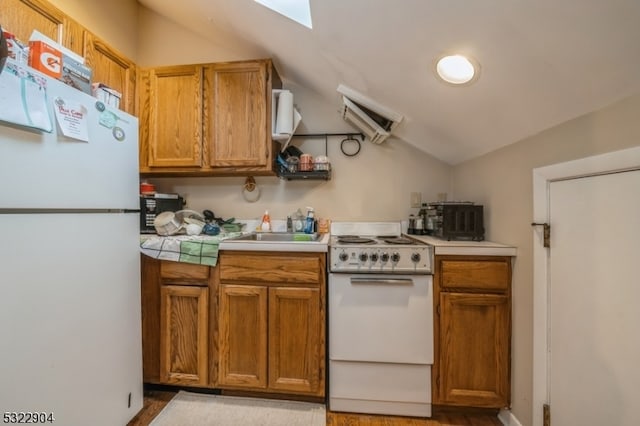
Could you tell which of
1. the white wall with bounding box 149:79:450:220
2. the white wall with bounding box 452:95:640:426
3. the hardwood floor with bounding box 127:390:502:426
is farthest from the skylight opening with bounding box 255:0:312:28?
the hardwood floor with bounding box 127:390:502:426

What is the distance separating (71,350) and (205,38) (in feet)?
7.73

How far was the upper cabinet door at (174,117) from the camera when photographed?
1.98 m

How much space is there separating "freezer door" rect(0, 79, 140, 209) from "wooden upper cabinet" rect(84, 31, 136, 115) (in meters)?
0.75

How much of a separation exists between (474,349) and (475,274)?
16.6 inches

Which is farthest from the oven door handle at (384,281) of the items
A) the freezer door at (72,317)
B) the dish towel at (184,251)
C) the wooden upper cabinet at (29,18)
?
the wooden upper cabinet at (29,18)

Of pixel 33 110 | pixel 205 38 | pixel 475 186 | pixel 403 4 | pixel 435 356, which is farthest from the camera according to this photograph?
pixel 205 38

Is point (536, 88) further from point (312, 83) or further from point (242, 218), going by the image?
point (242, 218)

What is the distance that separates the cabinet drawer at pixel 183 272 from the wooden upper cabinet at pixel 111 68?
1251 mm

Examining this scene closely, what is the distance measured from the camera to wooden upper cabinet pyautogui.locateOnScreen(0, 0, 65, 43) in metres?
1.32

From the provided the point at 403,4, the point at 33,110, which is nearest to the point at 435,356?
the point at 403,4

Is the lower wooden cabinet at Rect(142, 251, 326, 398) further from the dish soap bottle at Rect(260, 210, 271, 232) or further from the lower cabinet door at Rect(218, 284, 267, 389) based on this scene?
the dish soap bottle at Rect(260, 210, 271, 232)

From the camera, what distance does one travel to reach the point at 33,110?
93 cm

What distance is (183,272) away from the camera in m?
1.62

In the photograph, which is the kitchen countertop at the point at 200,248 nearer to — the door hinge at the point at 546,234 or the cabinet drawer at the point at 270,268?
the cabinet drawer at the point at 270,268
